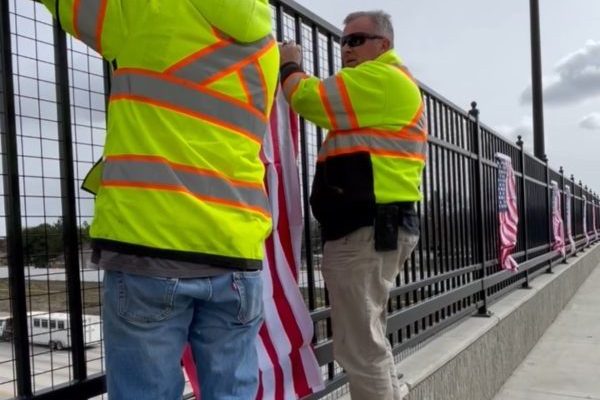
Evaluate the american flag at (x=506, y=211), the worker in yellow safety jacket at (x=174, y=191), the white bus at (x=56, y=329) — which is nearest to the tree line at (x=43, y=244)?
the white bus at (x=56, y=329)

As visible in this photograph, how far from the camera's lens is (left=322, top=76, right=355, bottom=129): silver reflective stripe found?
2.54 meters

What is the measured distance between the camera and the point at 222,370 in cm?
173

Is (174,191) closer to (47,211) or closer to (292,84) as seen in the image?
(47,211)

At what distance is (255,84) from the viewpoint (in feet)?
5.89

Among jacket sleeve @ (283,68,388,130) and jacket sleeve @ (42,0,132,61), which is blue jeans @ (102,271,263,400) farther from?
jacket sleeve @ (283,68,388,130)

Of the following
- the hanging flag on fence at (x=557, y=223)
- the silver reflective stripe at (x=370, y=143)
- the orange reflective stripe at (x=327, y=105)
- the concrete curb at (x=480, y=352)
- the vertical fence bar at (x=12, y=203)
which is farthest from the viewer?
the hanging flag on fence at (x=557, y=223)

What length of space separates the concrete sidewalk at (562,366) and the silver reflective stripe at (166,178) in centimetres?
450

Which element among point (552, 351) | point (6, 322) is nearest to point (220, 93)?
point (6, 322)

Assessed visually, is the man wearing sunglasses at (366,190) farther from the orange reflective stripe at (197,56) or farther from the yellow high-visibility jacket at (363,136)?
the orange reflective stripe at (197,56)

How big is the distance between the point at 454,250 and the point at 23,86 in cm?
413

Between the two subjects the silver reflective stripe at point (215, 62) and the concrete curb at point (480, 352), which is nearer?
the silver reflective stripe at point (215, 62)

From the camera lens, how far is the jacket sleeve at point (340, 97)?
254cm

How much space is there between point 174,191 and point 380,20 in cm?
151

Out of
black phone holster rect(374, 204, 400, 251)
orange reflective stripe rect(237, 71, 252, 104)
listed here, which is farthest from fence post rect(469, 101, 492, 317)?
orange reflective stripe rect(237, 71, 252, 104)
